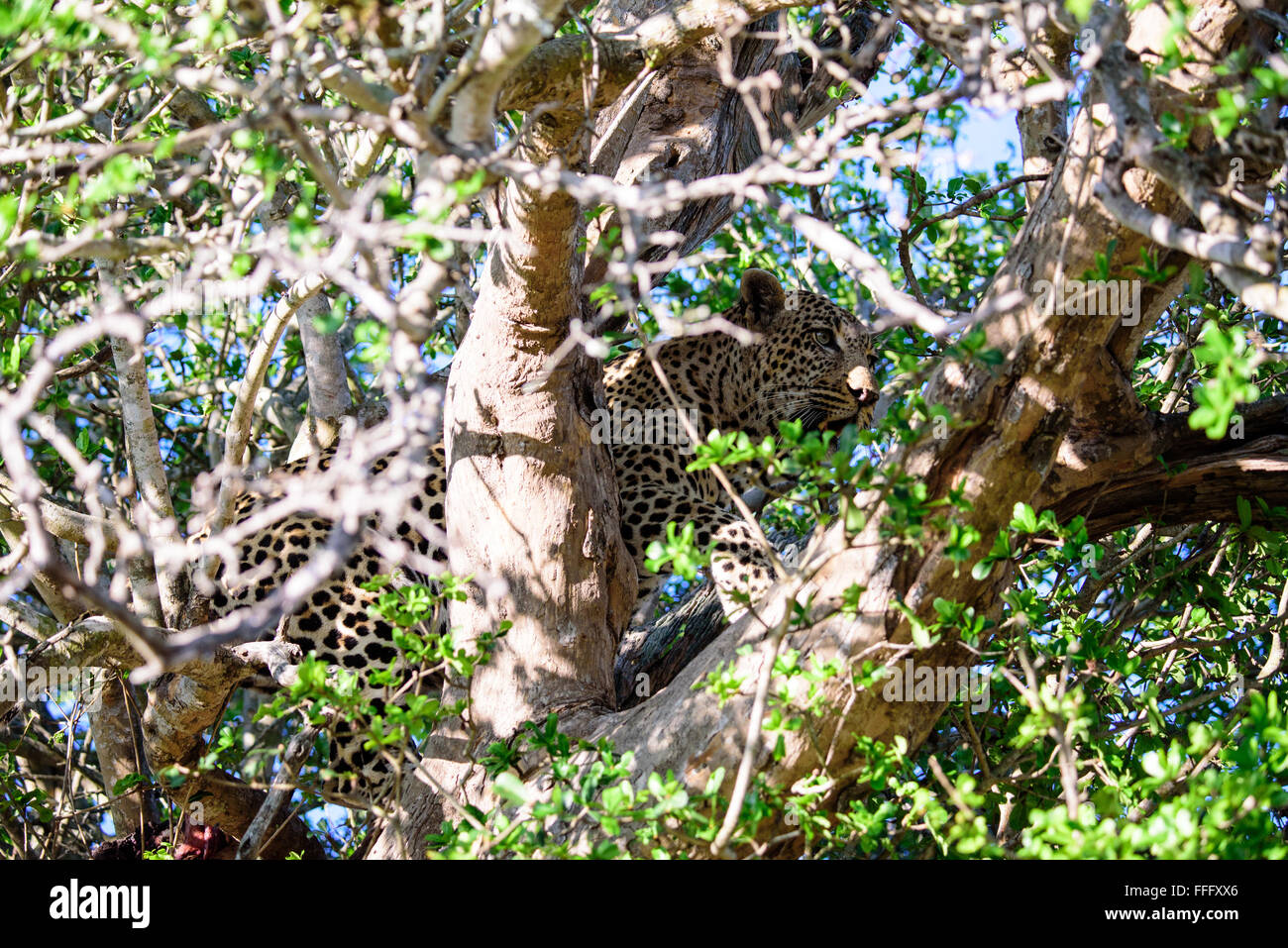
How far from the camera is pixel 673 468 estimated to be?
24.4 ft

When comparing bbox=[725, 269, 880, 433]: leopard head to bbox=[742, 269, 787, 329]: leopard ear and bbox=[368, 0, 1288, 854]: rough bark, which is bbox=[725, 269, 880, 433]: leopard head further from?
bbox=[368, 0, 1288, 854]: rough bark

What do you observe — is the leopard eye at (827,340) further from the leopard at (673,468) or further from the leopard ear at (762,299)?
the leopard ear at (762,299)

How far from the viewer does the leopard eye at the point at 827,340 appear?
7938 mm

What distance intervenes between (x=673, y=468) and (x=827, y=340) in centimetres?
137

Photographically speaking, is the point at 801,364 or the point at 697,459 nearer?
the point at 697,459

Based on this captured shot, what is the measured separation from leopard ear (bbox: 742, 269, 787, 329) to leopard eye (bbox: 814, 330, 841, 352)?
32 cm

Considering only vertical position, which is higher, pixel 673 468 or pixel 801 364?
pixel 801 364

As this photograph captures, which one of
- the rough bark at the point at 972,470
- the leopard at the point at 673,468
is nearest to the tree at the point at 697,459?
the rough bark at the point at 972,470

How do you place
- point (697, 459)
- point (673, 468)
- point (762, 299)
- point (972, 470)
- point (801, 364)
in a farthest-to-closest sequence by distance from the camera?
point (762, 299) < point (801, 364) < point (673, 468) < point (697, 459) < point (972, 470)

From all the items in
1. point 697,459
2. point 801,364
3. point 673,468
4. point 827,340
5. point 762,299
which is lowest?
point 697,459

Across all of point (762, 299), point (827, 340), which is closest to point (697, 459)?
point (827, 340)

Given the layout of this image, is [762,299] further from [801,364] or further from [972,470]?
[972,470]

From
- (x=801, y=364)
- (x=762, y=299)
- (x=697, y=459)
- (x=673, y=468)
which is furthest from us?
(x=762, y=299)

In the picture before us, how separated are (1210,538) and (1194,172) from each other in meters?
3.35
